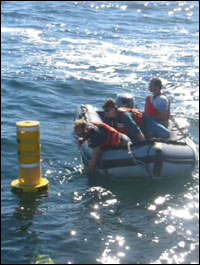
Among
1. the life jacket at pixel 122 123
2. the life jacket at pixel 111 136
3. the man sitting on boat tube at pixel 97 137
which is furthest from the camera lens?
the life jacket at pixel 122 123

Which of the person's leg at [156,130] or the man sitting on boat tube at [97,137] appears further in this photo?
the person's leg at [156,130]

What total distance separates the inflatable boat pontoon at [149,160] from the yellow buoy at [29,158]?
1.53 metres

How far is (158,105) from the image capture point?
36.2 ft

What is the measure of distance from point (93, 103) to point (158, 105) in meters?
4.42

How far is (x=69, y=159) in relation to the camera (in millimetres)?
11250

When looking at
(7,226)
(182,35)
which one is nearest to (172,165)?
(7,226)

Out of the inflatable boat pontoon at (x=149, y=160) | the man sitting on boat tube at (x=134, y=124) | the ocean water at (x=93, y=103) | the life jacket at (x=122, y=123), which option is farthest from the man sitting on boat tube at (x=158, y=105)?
the ocean water at (x=93, y=103)

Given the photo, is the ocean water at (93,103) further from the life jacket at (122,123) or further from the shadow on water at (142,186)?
the life jacket at (122,123)

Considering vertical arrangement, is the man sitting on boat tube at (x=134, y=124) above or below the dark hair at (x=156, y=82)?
below

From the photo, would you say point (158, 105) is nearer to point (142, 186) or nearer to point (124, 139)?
point (124, 139)


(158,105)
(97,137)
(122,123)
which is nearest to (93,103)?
(158,105)

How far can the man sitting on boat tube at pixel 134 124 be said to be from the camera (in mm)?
10141

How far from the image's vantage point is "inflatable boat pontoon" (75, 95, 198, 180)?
390 inches

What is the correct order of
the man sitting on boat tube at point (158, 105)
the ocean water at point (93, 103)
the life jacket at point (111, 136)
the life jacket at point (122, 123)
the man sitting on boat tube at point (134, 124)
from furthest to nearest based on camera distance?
the man sitting on boat tube at point (158, 105)
the life jacket at point (122, 123)
the man sitting on boat tube at point (134, 124)
the life jacket at point (111, 136)
the ocean water at point (93, 103)
